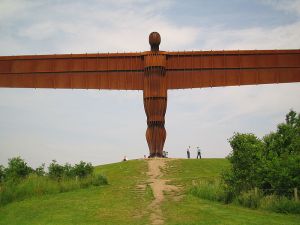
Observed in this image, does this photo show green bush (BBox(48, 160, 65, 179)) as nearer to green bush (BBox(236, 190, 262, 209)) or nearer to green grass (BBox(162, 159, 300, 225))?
green grass (BBox(162, 159, 300, 225))

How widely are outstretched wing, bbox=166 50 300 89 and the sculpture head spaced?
1.38 m

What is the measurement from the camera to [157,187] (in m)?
28.1

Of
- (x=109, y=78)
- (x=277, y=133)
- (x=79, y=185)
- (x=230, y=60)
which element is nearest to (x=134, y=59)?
(x=109, y=78)

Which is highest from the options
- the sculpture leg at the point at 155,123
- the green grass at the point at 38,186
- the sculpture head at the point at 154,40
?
the sculpture head at the point at 154,40

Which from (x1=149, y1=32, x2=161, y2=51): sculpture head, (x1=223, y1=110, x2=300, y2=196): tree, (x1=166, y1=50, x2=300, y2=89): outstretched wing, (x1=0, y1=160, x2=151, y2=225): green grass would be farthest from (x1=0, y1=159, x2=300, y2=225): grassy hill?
(x1=149, y1=32, x2=161, y2=51): sculpture head

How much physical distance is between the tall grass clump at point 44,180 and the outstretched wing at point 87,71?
9.08m

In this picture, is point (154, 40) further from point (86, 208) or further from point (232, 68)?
point (86, 208)

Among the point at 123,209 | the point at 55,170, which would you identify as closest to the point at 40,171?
the point at 55,170

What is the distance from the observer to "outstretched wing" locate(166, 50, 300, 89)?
38438 millimetres

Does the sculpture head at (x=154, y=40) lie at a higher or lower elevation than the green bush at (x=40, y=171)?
higher

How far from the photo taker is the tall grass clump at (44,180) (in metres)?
27.4

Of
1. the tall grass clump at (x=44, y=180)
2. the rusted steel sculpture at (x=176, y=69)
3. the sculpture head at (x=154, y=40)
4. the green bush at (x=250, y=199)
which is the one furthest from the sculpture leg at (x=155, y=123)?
the green bush at (x=250, y=199)

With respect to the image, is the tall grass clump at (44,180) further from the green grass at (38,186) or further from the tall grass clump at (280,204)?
the tall grass clump at (280,204)

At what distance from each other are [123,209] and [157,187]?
6684mm
